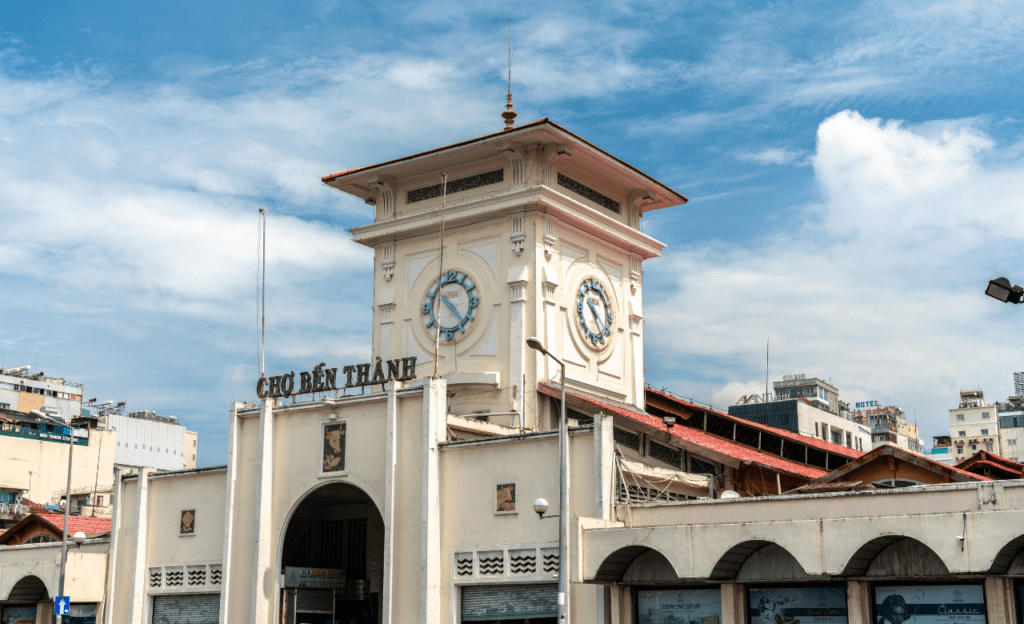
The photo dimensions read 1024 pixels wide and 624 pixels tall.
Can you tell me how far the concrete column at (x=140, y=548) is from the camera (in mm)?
40156

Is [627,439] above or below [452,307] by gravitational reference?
below

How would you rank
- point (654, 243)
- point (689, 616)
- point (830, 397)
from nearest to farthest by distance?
point (689, 616) → point (654, 243) → point (830, 397)

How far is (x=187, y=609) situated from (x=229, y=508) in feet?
13.8

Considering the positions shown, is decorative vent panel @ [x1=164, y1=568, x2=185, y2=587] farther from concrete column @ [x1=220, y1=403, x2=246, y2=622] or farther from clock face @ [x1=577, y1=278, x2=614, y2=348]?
clock face @ [x1=577, y1=278, x2=614, y2=348]

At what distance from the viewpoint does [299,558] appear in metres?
41.4

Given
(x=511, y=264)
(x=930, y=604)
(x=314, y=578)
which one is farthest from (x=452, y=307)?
(x=930, y=604)

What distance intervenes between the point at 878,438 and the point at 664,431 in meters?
96.8

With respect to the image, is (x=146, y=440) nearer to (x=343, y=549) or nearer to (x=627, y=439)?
(x=343, y=549)

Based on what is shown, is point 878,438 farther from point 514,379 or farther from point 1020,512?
point 1020,512

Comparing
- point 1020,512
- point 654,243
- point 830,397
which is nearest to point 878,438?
point 830,397

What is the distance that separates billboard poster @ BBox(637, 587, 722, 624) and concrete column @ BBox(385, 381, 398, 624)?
25.2ft

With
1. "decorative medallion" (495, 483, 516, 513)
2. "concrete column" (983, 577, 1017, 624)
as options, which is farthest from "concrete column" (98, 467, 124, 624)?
"concrete column" (983, 577, 1017, 624)

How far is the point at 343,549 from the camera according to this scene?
136ft

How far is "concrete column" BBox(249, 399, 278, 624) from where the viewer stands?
3638 cm
